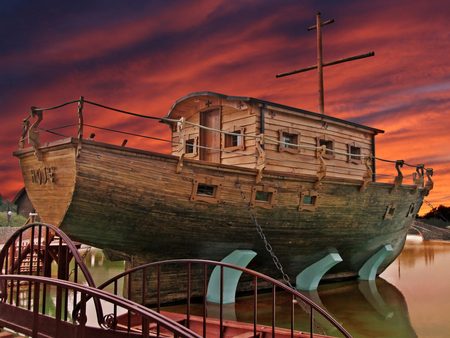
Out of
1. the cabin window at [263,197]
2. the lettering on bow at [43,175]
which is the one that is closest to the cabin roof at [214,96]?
the cabin window at [263,197]

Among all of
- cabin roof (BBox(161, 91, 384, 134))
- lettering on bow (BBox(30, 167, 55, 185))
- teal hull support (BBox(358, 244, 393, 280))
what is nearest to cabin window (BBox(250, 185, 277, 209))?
cabin roof (BBox(161, 91, 384, 134))

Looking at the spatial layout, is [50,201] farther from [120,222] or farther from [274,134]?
[274,134]

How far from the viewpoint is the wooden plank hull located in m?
7.12

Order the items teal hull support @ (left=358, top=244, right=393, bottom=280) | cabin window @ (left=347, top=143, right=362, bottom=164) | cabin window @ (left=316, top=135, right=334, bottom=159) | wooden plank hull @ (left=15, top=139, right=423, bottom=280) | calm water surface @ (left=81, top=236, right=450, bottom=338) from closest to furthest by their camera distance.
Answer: wooden plank hull @ (left=15, top=139, right=423, bottom=280) < calm water surface @ (left=81, top=236, right=450, bottom=338) < cabin window @ (left=316, top=135, right=334, bottom=159) < cabin window @ (left=347, top=143, right=362, bottom=164) < teal hull support @ (left=358, top=244, right=393, bottom=280)

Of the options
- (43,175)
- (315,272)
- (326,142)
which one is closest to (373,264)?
(315,272)

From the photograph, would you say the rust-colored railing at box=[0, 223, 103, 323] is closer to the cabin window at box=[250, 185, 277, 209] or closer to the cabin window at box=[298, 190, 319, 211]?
the cabin window at box=[250, 185, 277, 209]

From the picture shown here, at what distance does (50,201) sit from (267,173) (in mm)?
4557

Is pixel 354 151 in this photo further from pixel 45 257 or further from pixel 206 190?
pixel 45 257

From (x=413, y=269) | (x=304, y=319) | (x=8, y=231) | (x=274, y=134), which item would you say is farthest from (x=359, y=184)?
(x=8, y=231)

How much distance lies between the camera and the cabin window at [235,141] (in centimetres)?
1011

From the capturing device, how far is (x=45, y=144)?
287 inches

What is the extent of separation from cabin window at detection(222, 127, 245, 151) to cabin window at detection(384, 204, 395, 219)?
544 centimetres

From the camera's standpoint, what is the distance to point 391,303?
1029 cm

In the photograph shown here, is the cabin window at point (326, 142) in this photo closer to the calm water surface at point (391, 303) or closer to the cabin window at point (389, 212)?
the cabin window at point (389, 212)
